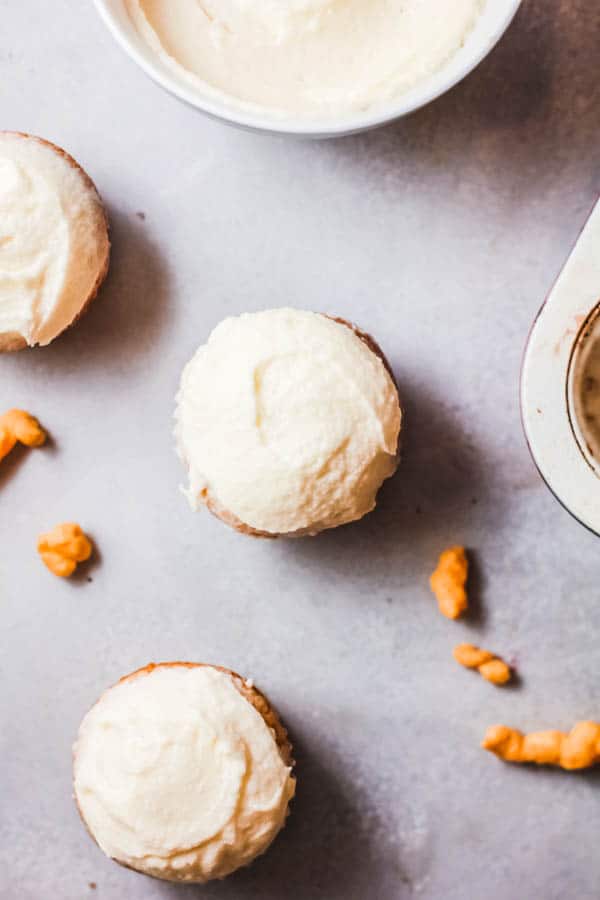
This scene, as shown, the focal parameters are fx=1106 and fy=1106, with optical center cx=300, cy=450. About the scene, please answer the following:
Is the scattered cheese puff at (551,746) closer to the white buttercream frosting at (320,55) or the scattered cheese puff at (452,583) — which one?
the scattered cheese puff at (452,583)

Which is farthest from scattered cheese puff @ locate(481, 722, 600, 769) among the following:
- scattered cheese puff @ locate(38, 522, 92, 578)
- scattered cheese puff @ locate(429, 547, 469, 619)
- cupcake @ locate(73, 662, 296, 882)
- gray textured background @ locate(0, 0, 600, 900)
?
scattered cheese puff @ locate(38, 522, 92, 578)

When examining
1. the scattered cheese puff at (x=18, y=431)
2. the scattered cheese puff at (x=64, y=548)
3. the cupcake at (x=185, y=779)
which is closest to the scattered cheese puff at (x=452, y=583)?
the cupcake at (x=185, y=779)

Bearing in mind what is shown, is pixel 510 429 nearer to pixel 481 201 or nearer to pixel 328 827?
pixel 481 201

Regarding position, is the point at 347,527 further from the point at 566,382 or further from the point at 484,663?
the point at 566,382

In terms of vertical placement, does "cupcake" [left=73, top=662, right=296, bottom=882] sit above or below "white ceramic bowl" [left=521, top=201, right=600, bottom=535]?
below

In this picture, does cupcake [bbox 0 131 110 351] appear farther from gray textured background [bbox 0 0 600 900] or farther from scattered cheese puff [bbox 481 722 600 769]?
Result: scattered cheese puff [bbox 481 722 600 769]

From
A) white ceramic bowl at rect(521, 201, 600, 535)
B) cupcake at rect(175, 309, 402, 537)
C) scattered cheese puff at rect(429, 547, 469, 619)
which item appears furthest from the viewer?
scattered cheese puff at rect(429, 547, 469, 619)

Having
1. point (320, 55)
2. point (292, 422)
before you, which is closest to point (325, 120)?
point (320, 55)
